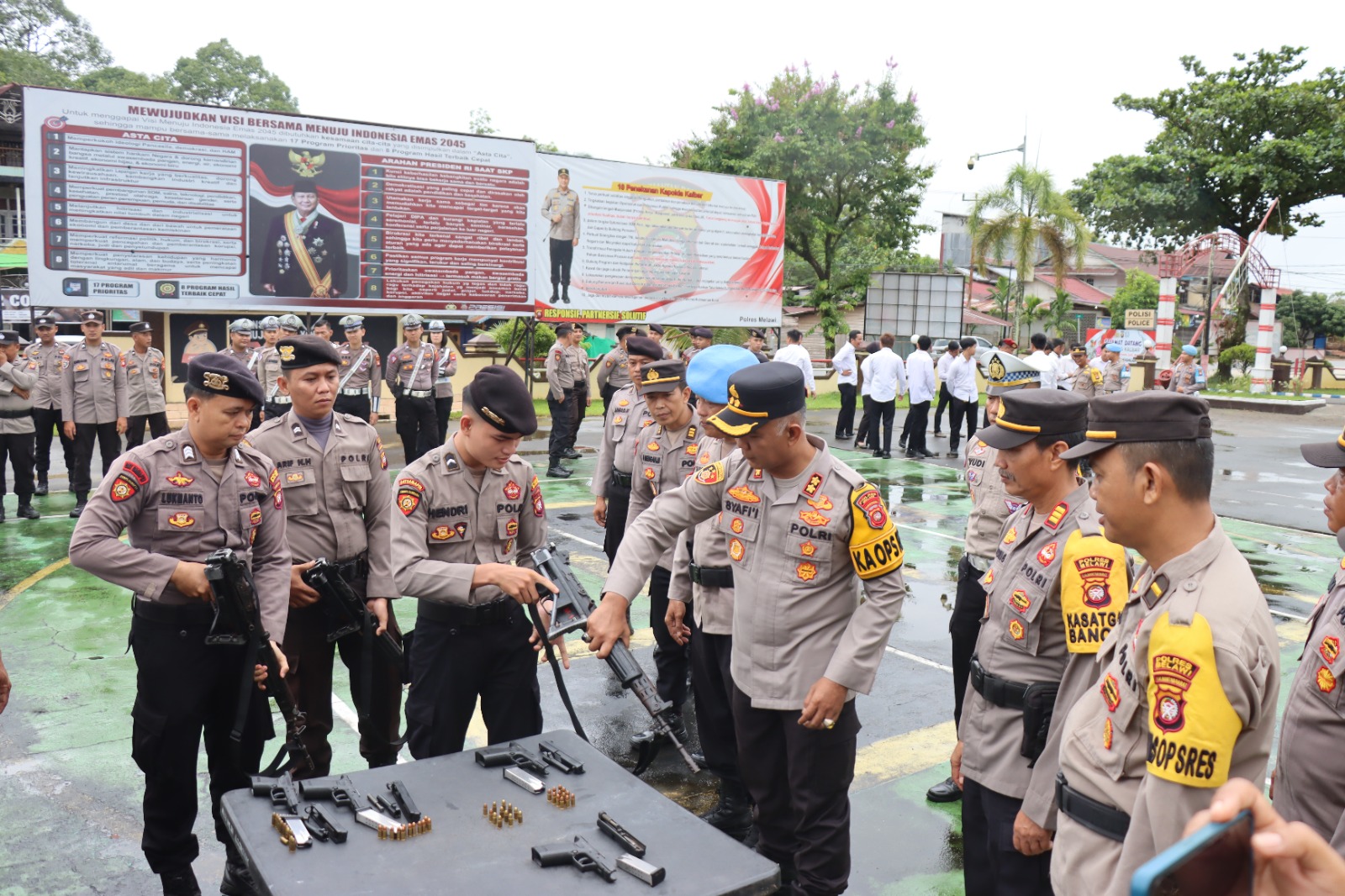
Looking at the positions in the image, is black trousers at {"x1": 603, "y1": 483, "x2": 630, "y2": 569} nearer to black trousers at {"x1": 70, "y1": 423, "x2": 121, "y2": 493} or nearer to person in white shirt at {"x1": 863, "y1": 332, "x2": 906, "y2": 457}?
black trousers at {"x1": 70, "y1": 423, "x2": 121, "y2": 493}

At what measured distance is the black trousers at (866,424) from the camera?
623 inches

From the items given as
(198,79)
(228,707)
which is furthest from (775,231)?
(198,79)

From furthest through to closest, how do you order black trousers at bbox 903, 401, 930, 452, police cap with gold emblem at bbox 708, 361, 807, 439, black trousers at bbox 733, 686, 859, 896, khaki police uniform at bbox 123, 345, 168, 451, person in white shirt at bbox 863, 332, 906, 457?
1. black trousers at bbox 903, 401, 930, 452
2. person in white shirt at bbox 863, 332, 906, 457
3. khaki police uniform at bbox 123, 345, 168, 451
4. black trousers at bbox 733, 686, 859, 896
5. police cap with gold emblem at bbox 708, 361, 807, 439

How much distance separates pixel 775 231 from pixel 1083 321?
127 feet

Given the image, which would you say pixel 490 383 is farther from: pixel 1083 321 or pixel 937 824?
pixel 1083 321

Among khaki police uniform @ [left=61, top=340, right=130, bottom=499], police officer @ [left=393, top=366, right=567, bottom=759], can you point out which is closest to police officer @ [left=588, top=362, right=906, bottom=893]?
police officer @ [left=393, top=366, right=567, bottom=759]

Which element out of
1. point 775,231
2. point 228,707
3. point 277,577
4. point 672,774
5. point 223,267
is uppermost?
point 775,231

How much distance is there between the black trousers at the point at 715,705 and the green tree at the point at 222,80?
187 feet

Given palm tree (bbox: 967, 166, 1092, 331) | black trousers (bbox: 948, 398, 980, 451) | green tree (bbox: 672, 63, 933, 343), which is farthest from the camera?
palm tree (bbox: 967, 166, 1092, 331)

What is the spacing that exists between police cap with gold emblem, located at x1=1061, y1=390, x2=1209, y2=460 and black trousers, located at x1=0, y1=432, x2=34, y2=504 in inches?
424

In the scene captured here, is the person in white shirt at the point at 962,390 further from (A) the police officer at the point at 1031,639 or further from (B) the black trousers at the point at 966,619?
(A) the police officer at the point at 1031,639

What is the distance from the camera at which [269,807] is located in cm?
259

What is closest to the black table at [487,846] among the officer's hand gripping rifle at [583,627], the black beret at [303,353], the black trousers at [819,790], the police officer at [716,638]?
the officer's hand gripping rifle at [583,627]

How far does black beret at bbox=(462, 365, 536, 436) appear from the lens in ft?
11.9
